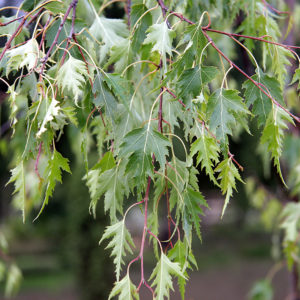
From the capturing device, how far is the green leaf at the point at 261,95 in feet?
2.62

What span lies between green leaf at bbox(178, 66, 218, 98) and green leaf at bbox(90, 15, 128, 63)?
367 millimetres

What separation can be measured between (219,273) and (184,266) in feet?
34.0

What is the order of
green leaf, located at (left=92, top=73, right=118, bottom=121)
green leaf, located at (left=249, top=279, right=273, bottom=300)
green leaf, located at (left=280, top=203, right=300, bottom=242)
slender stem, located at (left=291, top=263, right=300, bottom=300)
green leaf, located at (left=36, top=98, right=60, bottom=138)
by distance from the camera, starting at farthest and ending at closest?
green leaf, located at (left=249, top=279, right=273, bottom=300), slender stem, located at (left=291, top=263, right=300, bottom=300), green leaf, located at (left=280, top=203, right=300, bottom=242), green leaf, located at (left=92, top=73, right=118, bottom=121), green leaf, located at (left=36, top=98, right=60, bottom=138)

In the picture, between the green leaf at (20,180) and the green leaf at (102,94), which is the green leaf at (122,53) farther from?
the green leaf at (20,180)

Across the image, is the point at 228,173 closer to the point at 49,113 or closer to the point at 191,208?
the point at 191,208

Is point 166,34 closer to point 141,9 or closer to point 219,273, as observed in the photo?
point 141,9

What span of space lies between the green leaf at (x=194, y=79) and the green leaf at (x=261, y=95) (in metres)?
0.08

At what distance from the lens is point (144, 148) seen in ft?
2.48

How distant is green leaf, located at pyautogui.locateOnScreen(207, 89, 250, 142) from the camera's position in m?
0.74

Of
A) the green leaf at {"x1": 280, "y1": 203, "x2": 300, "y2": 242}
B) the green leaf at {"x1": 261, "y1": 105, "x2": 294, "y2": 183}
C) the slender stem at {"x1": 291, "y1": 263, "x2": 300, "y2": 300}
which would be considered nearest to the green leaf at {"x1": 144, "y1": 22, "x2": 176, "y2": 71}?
the green leaf at {"x1": 261, "y1": 105, "x2": 294, "y2": 183}

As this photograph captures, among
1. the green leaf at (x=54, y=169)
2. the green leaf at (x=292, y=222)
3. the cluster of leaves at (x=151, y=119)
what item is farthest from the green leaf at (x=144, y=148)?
the green leaf at (x=292, y=222)

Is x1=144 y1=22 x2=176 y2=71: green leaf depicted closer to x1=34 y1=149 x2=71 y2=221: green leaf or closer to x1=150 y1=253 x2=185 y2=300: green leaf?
x1=34 y1=149 x2=71 y2=221: green leaf

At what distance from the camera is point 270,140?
2.57 feet

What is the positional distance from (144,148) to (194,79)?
0.49 ft
